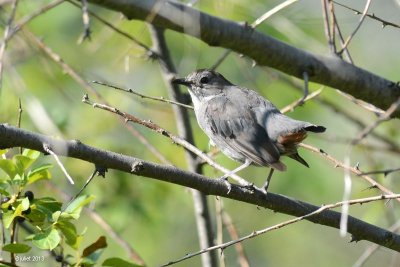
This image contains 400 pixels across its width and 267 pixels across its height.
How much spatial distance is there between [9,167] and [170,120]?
14.3 ft

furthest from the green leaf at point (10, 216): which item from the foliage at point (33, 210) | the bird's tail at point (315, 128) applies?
the bird's tail at point (315, 128)

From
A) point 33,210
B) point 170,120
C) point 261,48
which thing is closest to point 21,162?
point 33,210

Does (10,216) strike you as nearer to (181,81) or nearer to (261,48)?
(261,48)

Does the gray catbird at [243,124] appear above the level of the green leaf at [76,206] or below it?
below

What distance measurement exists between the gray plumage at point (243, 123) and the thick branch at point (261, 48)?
0.42 meters

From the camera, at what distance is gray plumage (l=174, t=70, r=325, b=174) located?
4762mm

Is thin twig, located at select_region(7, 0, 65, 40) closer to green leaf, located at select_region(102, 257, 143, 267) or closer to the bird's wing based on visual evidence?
green leaf, located at select_region(102, 257, 143, 267)

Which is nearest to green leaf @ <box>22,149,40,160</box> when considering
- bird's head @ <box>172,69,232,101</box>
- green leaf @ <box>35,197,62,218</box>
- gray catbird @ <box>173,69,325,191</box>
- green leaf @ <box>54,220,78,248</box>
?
green leaf @ <box>35,197,62,218</box>

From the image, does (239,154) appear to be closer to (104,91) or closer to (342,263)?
(104,91)

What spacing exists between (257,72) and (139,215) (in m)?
2.68

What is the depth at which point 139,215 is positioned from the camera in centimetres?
630

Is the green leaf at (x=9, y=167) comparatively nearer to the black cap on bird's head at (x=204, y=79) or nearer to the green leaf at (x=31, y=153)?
the green leaf at (x=31, y=153)

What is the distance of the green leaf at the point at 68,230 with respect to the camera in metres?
3.22

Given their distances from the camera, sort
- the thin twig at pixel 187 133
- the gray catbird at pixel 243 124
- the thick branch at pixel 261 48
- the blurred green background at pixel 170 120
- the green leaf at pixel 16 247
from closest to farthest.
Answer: the green leaf at pixel 16 247 → the thick branch at pixel 261 48 → the gray catbird at pixel 243 124 → the thin twig at pixel 187 133 → the blurred green background at pixel 170 120
